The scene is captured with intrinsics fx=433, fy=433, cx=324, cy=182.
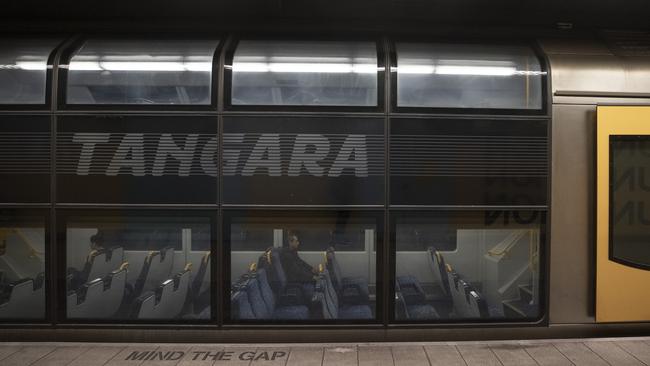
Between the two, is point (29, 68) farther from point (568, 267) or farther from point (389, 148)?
point (568, 267)

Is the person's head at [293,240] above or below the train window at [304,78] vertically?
below

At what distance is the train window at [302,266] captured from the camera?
414 centimetres

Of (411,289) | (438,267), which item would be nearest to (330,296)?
(411,289)

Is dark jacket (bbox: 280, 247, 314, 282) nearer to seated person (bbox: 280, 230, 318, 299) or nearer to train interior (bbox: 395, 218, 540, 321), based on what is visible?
seated person (bbox: 280, 230, 318, 299)

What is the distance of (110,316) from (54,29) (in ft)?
10.0

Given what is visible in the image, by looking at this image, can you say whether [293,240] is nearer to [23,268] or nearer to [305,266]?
[305,266]

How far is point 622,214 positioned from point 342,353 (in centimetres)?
303

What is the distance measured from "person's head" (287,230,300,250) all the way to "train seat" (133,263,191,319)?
1.00 m

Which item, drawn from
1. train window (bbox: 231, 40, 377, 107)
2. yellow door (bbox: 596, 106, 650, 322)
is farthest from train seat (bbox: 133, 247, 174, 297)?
yellow door (bbox: 596, 106, 650, 322)

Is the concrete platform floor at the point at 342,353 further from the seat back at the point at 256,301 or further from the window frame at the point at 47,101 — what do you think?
the window frame at the point at 47,101

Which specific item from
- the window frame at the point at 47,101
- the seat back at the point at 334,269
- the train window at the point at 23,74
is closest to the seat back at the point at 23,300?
the window frame at the point at 47,101

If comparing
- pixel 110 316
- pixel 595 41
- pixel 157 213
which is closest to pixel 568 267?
pixel 595 41

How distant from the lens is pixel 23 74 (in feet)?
13.7

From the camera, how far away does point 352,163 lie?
4.15 metres
